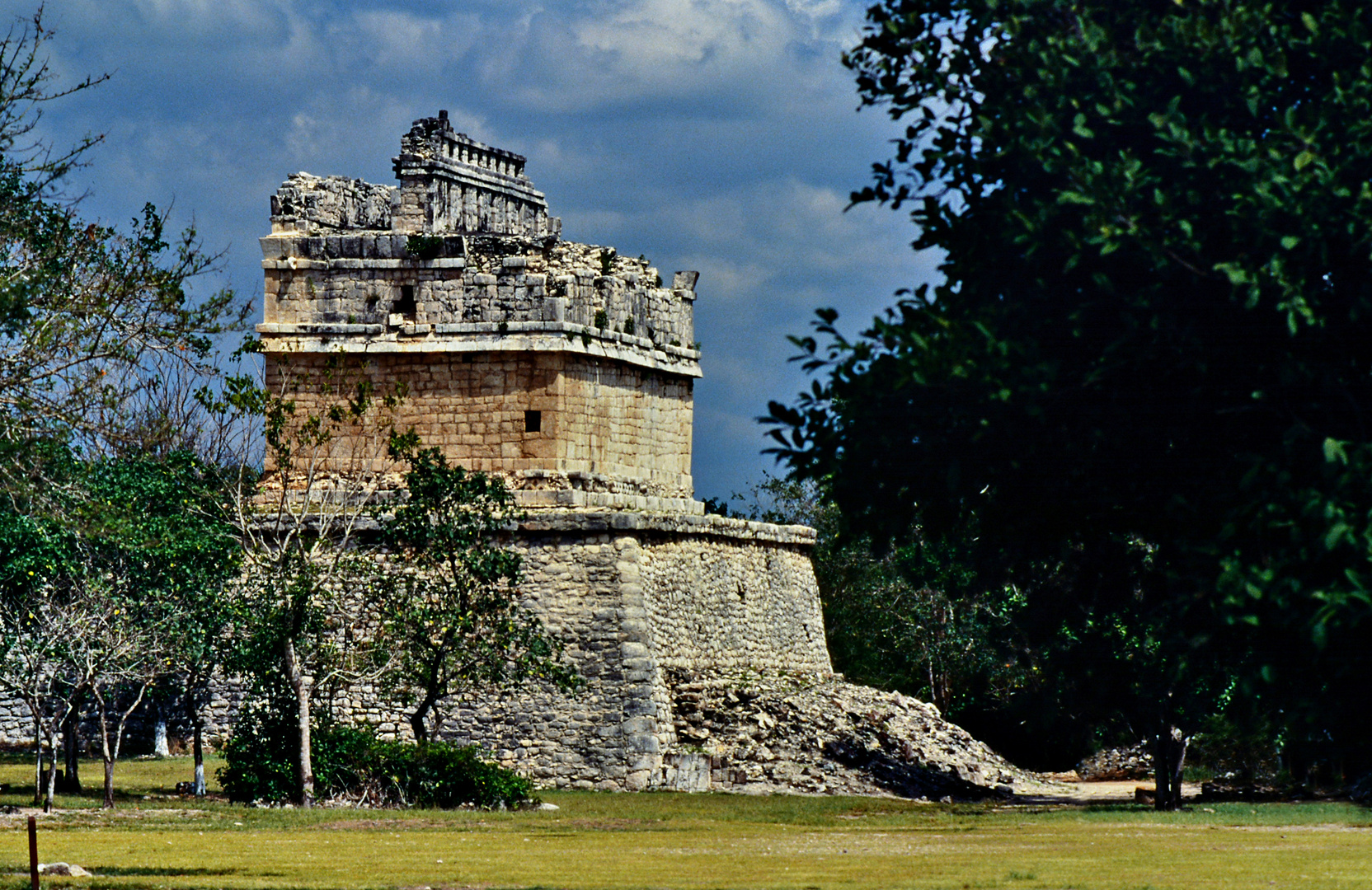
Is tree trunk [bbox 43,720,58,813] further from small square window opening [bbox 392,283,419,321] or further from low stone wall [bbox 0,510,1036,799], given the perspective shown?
small square window opening [bbox 392,283,419,321]

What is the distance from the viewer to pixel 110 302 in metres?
13.7

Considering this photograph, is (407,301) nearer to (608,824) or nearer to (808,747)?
(808,747)

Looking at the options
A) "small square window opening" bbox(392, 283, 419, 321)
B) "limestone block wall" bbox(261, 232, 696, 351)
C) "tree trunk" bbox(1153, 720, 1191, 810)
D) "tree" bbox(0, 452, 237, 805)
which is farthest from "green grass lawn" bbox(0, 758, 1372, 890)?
"small square window opening" bbox(392, 283, 419, 321)

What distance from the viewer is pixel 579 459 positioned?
2617 cm

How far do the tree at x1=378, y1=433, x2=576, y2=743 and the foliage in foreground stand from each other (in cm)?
82

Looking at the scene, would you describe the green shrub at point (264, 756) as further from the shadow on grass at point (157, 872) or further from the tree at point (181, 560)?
the shadow on grass at point (157, 872)

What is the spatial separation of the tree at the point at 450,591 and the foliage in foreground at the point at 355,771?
2.70 ft

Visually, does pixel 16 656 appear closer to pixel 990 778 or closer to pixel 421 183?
pixel 421 183

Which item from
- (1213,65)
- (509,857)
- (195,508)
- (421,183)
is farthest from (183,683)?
(1213,65)

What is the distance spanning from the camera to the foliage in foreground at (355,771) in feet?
69.3

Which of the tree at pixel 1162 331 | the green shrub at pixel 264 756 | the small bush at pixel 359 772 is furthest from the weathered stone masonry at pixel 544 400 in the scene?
the tree at pixel 1162 331

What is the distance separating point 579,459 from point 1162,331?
59.5 feet

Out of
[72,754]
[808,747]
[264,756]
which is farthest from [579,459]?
[72,754]

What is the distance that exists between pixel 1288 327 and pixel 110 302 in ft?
31.0
